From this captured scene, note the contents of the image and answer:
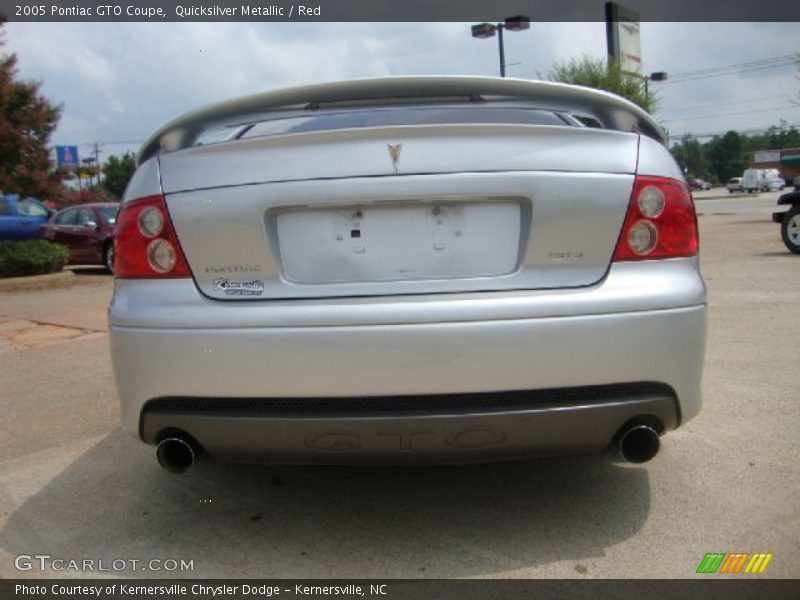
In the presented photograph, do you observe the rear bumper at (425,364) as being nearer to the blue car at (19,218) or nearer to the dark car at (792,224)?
the dark car at (792,224)

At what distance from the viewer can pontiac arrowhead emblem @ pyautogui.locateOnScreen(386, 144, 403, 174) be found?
2299 mm

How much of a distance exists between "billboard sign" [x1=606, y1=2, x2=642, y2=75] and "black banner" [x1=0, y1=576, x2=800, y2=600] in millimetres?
27750

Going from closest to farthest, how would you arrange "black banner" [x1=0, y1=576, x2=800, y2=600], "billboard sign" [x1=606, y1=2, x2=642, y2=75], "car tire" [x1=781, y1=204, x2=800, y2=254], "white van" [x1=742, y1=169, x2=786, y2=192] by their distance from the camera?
"black banner" [x1=0, y1=576, x2=800, y2=600] < "car tire" [x1=781, y1=204, x2=800, y2=254] < "billboard sign" [x1=606, y1=2, x2=642, y2=75] < "white van" [x1=742, y1=169, x2=786, y2=192]

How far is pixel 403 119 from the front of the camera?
2564mm

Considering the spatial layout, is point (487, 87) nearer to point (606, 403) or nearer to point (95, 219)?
point (606, 403)

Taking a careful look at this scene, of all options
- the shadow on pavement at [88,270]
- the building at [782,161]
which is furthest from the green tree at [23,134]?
the building at [782,161]

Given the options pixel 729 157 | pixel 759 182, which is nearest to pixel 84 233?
pixel 759 182

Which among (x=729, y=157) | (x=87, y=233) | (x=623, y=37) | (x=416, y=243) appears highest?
(x=623, y=37)

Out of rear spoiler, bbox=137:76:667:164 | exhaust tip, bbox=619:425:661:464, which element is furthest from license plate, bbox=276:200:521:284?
exhaust tip, bbox=619:425:661:464

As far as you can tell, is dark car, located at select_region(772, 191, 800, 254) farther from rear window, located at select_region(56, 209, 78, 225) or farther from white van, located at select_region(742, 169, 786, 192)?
white van, located at select_region(742, 169, 786, 192)

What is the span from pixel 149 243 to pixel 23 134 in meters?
13.4

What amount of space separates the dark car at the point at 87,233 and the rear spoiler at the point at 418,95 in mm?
12475

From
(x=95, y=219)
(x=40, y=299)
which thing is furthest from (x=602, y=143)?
(x=95, y=219)

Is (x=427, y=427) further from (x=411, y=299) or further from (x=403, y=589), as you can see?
(x=403, y=589)
